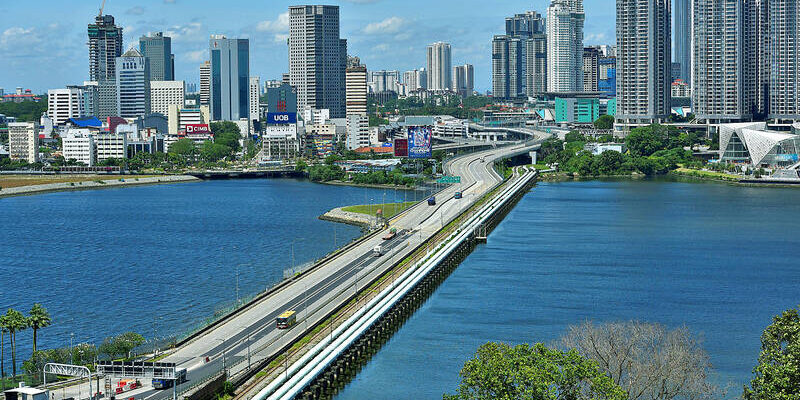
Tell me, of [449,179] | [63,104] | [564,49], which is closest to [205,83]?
[63,104]

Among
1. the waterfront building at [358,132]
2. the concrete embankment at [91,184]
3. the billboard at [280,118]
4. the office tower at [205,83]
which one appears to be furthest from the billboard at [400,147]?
the office tower at [205,83]

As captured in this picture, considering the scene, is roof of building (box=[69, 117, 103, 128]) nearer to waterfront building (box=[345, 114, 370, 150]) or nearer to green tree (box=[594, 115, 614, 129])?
waterfront building (box=[345, 114, 370, 150])

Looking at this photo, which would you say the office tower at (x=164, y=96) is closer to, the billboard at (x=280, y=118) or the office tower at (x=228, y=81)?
the office tower at (x=228, y=81)

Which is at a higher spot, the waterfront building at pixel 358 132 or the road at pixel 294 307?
the waterfront building at pixel 358 132

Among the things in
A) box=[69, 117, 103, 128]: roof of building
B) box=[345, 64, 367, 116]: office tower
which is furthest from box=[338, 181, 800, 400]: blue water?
box=[345, 64, 367, 116]: office tower

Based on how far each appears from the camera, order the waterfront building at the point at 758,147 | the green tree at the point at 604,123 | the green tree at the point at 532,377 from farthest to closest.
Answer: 1. the green tree at the point at 604,123
2. the waterfront building at the point at 758,147
3. the green tree at the point at 532,377

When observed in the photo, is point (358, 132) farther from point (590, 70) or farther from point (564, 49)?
point (590, 70)
